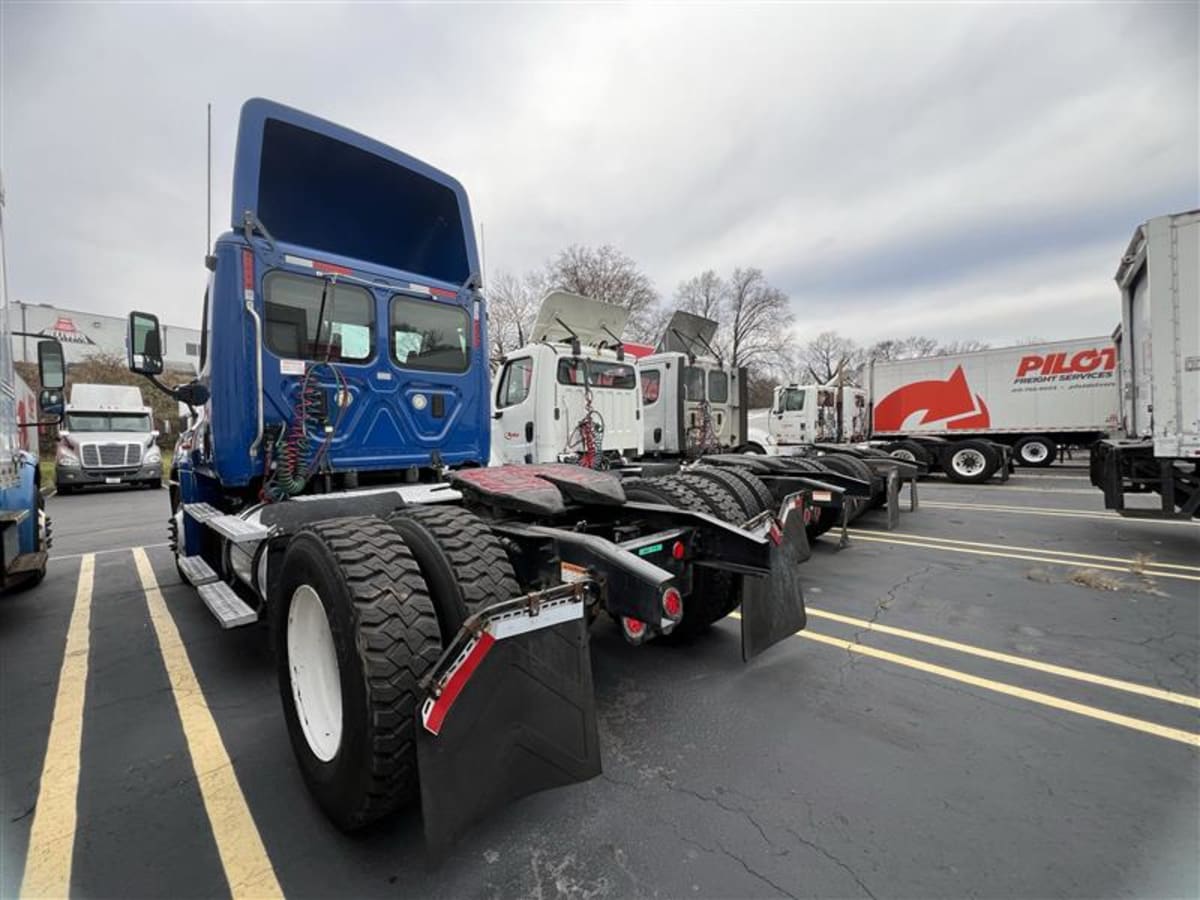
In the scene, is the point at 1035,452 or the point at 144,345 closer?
the point at 144,345

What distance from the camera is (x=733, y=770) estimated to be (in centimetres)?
242

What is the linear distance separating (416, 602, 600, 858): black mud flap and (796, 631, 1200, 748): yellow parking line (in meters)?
2.56

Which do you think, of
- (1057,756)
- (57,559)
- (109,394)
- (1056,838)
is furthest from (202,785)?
(109,394)

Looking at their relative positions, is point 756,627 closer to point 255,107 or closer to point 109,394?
point 255,107

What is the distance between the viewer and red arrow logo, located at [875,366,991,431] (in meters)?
16.0

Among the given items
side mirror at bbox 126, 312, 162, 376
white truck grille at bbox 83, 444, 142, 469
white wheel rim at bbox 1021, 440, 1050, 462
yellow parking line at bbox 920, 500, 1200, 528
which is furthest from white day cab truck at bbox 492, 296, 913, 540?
white truck grille at bbox 83, 444, 142, 469

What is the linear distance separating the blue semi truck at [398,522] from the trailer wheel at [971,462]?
13.3 meters

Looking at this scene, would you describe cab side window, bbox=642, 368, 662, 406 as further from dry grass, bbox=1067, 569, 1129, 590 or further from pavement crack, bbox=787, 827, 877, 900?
pavement crack, bbox=787, 827, 877, 900

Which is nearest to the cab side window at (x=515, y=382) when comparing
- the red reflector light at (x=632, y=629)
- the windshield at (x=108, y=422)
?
the red reflector light at (x=632, y=629)

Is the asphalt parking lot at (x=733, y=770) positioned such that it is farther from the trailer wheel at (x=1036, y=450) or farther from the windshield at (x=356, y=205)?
the trailer wheel at (x=1036, y=450)

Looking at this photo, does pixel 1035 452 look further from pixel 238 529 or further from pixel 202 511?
pixel 202 511

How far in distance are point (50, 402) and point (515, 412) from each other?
4852 mm

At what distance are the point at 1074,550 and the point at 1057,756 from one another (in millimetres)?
5452

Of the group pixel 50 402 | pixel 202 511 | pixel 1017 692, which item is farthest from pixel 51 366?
pixel 1017 692
